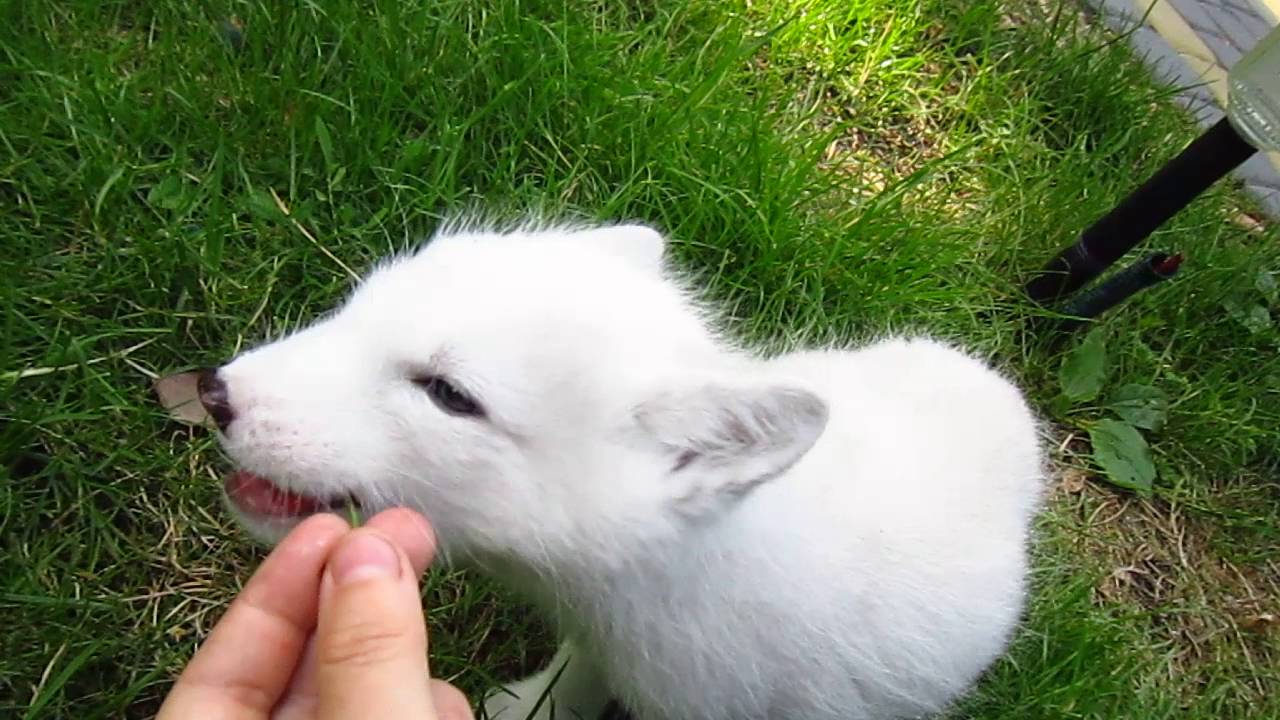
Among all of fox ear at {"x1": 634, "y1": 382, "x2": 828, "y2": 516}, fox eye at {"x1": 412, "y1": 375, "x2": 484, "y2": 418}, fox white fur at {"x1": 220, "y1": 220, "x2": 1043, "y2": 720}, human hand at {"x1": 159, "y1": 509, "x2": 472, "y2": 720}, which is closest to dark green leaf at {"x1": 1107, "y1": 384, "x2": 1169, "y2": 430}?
fox white fur at {"x1": 220, "y1": 220, "x2": 1043, "y2": 720}

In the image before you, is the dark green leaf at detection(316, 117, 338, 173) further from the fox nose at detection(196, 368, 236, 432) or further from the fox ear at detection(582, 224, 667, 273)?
the fox nose at detection(196, 368, 236, 432)

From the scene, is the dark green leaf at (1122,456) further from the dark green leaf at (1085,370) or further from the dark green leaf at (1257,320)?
the dark green leaf at (1257,320)

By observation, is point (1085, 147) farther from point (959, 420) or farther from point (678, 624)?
point (678, 624)

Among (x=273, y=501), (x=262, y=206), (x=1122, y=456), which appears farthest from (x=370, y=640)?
(x=1122, y=456)

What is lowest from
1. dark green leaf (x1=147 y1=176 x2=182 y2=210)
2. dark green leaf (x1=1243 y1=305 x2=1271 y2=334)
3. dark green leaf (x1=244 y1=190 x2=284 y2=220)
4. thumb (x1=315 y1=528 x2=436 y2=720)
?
dark green leaf (x1=147 y1=176 x2=182 y2=210)

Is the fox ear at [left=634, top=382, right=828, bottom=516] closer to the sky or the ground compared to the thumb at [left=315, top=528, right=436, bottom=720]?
closer to the sky

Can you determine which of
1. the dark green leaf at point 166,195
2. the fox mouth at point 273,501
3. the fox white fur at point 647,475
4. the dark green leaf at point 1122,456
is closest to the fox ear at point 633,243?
the fox white fur at point 647,475

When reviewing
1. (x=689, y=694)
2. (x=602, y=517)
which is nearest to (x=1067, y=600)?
(x=689, y=694)
